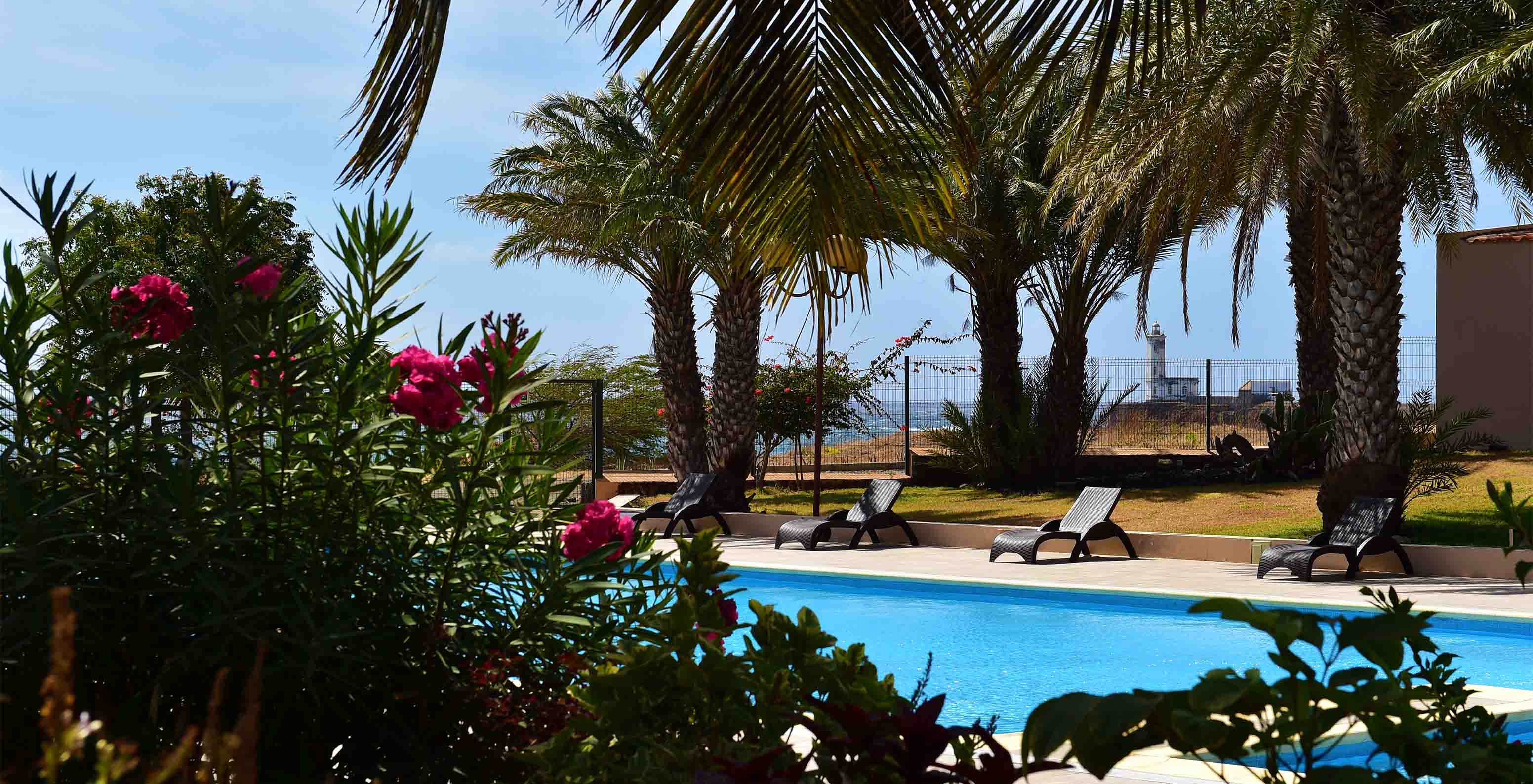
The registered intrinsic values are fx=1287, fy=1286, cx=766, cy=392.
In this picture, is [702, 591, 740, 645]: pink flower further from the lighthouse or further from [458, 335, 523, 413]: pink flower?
the lighthouse

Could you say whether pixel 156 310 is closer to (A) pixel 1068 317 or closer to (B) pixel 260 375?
(B) pixel 260 375

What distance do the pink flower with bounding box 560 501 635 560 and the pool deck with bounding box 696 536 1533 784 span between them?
3270mm

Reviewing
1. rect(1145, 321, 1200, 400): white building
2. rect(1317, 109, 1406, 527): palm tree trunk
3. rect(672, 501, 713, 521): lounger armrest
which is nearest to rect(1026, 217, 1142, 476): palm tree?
rect(1145, 321, 1200, 400): white building

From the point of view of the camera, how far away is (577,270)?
2130cm

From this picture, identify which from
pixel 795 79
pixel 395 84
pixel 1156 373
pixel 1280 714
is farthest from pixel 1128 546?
pixel 1280 714

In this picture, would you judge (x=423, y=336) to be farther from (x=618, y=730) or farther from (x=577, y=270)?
(x=577, y=270)

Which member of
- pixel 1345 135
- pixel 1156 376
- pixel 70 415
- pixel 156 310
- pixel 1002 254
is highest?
pixel 1345 135

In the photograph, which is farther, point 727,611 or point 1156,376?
point 1156,376

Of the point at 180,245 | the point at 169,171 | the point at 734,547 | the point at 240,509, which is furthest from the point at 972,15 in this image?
the point at 169,171

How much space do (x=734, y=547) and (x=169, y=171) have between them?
70.3 ft

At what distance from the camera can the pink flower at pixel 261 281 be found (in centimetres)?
283

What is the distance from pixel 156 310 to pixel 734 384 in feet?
53.1

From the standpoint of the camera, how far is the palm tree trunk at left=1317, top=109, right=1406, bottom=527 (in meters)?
12.4

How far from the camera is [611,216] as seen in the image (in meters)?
16.7
